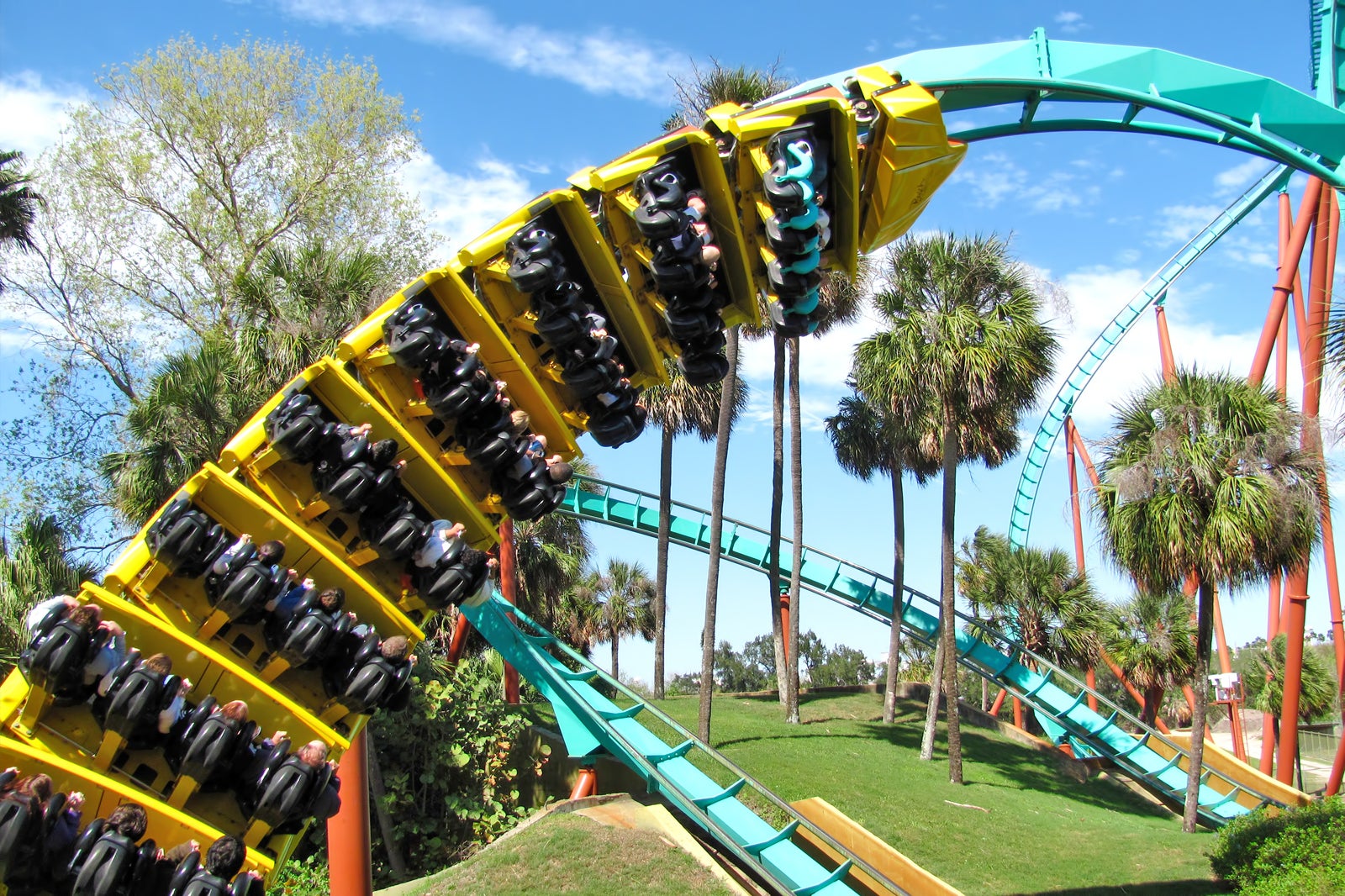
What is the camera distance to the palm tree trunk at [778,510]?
23438mm

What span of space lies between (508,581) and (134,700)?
1492 cm

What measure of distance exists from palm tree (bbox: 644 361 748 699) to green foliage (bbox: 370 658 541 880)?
10.5m

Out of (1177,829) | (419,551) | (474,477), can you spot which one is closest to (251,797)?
(419,551)

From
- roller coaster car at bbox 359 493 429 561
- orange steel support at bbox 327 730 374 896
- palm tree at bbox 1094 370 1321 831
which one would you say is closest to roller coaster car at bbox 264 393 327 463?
roller coaster car at bbox 359 493 429 561

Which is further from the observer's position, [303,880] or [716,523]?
[716,523]

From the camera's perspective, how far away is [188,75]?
21172 mm

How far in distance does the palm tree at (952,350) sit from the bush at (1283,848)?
645 centimetres

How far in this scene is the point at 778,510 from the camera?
78.3 feet

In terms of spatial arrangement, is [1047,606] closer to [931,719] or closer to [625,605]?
[931,719]

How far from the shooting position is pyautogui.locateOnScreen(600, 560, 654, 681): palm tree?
33.8 metres

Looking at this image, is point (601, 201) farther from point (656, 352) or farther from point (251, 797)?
point (251, 797)

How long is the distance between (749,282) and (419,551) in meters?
2.60

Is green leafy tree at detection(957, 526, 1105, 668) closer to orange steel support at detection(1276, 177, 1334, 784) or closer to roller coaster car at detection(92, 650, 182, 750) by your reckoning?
orange steel support at detection(1276, 177, 1334, 784)

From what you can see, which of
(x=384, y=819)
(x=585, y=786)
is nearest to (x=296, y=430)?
(x=384, y=819)
